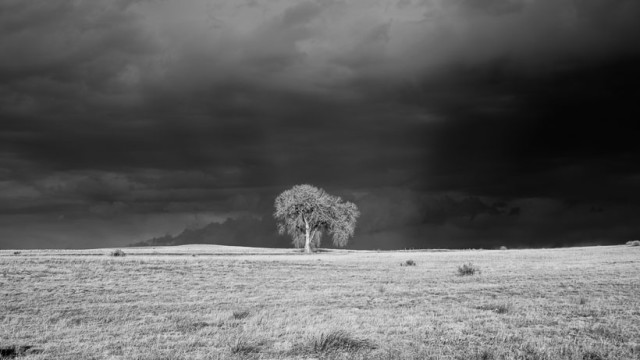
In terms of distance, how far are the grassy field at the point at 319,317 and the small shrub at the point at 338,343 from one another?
1.2 inches

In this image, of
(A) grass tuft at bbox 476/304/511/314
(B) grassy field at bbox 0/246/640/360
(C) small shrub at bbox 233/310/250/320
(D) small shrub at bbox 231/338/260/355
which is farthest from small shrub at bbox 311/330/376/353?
(A) grass tuft at bbox 476/304/511/314

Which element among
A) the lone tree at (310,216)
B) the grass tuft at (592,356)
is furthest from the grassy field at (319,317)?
the lone tree at (310,216)

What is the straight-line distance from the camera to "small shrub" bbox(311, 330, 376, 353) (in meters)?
13.6

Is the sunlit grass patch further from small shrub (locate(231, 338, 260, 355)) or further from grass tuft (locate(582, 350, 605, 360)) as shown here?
small shrub (locate(231, 338, 260, 355))

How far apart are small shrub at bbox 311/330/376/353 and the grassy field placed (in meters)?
0.03

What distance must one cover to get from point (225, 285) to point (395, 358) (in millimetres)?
21678

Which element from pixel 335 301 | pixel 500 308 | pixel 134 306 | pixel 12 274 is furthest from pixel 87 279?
pixel 500 308

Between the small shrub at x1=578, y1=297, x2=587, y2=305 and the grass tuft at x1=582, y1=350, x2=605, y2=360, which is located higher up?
the small shrub at x1=578, y1=297, x2=587, y2=305

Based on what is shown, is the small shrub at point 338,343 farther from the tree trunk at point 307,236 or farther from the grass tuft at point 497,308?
the tree trunk at point 307,236

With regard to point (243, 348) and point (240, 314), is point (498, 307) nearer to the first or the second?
point (240, 314)

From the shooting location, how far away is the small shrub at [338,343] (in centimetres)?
1356

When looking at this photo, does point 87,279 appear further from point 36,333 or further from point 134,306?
point 36,333

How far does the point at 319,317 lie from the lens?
1920 cm

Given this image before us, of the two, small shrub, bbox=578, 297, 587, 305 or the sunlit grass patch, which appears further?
small shrub, bbox=578, 297, 587, 305
